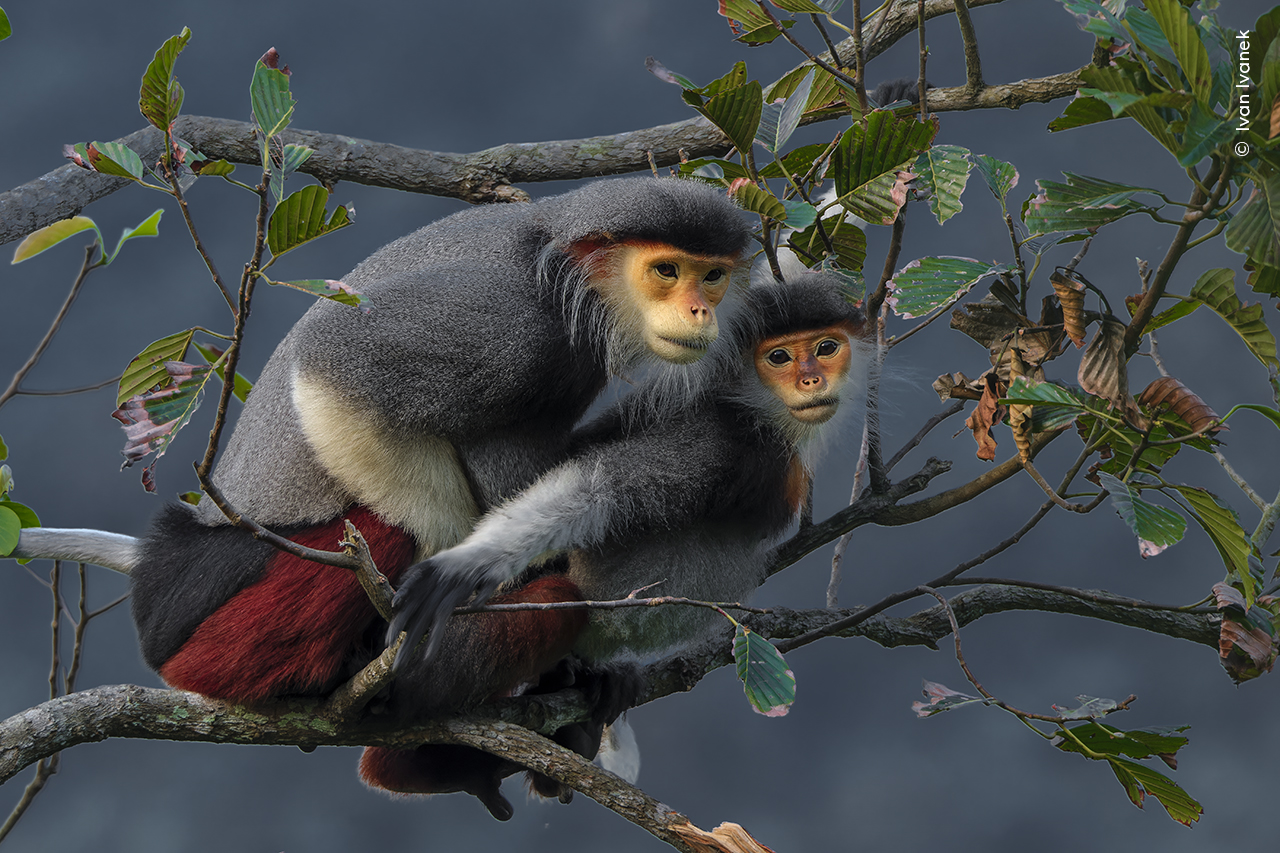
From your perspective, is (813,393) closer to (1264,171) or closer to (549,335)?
(549,335)

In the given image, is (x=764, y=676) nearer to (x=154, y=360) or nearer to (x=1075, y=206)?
(x=1075, y=206)

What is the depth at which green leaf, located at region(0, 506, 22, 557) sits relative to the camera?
2066 millimetres

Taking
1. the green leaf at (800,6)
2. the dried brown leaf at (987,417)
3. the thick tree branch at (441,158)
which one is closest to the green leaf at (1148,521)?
the dried brown leaf at (987,417)

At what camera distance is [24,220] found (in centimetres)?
328

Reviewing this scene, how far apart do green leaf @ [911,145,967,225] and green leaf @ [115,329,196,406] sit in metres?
1.41

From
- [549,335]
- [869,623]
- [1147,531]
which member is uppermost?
[549,335]

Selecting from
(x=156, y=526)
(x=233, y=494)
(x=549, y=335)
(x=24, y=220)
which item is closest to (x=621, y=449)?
(x=549, y=335)

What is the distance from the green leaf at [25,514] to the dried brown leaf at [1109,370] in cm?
224

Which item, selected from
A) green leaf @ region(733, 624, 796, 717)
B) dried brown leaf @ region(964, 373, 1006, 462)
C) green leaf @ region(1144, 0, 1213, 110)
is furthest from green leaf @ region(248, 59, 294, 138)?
dried brown leaf @ region(964, 373, 1006, 462)

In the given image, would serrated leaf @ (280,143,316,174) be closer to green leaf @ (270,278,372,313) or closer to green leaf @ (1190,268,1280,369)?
green leaf @ (270,278,372,313)

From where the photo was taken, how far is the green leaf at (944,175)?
202 cm

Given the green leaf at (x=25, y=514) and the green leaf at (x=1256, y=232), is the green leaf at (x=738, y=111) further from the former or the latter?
the green leaf at (x=25, y=514)

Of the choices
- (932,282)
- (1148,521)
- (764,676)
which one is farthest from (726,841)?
(932,282)

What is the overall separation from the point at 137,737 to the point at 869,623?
192 cm
